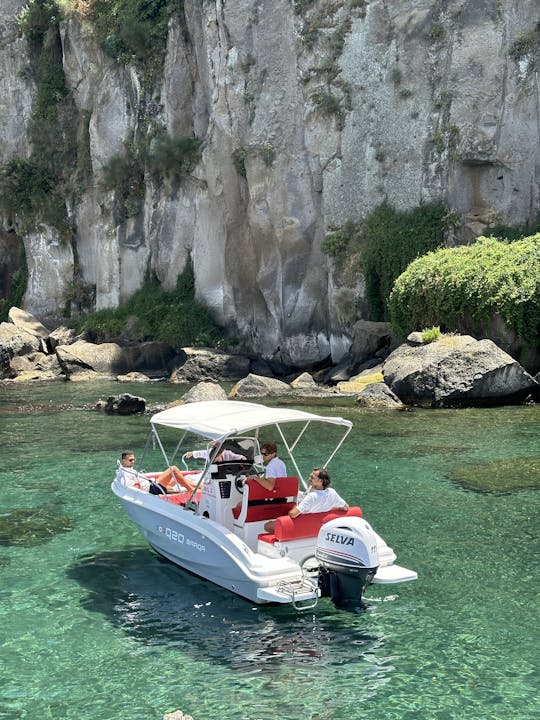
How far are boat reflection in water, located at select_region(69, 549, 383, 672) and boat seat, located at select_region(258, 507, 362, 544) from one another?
0.82 metres

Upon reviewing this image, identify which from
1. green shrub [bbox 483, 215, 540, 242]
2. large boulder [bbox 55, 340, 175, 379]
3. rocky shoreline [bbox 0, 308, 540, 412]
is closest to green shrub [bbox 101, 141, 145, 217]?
rocky shoreline [bbox 0, 308, 540, 412]

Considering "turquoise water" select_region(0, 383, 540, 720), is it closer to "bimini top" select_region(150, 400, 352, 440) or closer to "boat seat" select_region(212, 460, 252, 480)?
"boat seat" select_region(212, 460, 252, 480)

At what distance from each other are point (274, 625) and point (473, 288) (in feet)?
69.3

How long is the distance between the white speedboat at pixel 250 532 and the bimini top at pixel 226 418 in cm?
2

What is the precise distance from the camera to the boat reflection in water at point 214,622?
917 cm

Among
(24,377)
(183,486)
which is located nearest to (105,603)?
(183,486)

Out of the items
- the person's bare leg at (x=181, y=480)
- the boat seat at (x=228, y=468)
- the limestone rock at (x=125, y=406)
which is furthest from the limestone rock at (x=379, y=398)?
the boat seat at (x=228, y=468)

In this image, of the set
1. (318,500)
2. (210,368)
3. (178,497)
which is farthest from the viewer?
(210,368)

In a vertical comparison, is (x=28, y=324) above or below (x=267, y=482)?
above

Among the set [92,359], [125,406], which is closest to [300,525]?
[125,406]

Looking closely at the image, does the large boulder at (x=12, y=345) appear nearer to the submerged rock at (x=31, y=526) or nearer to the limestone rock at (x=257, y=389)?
the limestone rock at (x=257, y=389)

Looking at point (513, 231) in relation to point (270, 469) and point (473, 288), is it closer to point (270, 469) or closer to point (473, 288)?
point (473, 288)

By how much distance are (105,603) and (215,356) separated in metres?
28.5

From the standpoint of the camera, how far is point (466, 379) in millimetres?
26359
